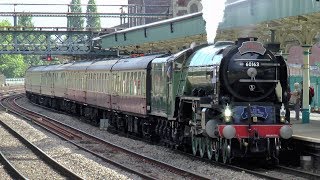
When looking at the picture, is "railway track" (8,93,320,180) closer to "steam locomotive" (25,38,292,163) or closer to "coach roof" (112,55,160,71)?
"steam locomotive" (25,38,292,163)

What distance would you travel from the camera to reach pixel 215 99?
47.6 feet

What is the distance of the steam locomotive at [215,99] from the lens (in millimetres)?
14359

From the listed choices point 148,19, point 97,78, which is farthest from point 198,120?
point 148,19

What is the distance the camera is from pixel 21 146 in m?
20.3

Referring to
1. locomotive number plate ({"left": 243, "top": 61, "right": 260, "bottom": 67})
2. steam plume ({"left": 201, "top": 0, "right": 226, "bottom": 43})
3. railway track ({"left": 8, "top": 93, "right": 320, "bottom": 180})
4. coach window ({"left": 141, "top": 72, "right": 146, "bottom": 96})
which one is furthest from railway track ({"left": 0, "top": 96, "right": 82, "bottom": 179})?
steam plume ({"left": 201, "top": 0, "right": 226, "bottom": 43})

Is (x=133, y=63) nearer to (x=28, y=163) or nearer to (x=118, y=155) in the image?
(x=118, y=155)

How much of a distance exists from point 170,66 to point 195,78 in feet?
5.85

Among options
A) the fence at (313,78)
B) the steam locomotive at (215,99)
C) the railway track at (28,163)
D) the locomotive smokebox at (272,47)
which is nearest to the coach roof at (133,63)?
the steam locomotive at (215,99)

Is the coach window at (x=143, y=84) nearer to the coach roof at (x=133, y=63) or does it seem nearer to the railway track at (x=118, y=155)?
the coach roof at (x=133, y=63)

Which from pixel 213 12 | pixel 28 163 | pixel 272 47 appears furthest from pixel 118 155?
pixel 272 47

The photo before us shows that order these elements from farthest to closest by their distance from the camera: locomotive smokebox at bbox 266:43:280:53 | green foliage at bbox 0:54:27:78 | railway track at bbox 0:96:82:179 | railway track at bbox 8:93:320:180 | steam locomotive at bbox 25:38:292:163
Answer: green foliage at bbox 0:54:27:78 → locomotive smokebox at bbox 266:43:280:53 → steam locomotive at bbox 25:38:292:163 → railway track at bbox 0:96:82:179 → railway track at bbox 8:93:320:180

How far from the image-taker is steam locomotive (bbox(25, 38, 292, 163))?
14359 millimetres

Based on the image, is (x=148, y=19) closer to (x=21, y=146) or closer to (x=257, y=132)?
(x=21, y=146)

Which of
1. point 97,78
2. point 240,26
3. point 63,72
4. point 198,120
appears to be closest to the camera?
point 198,120
